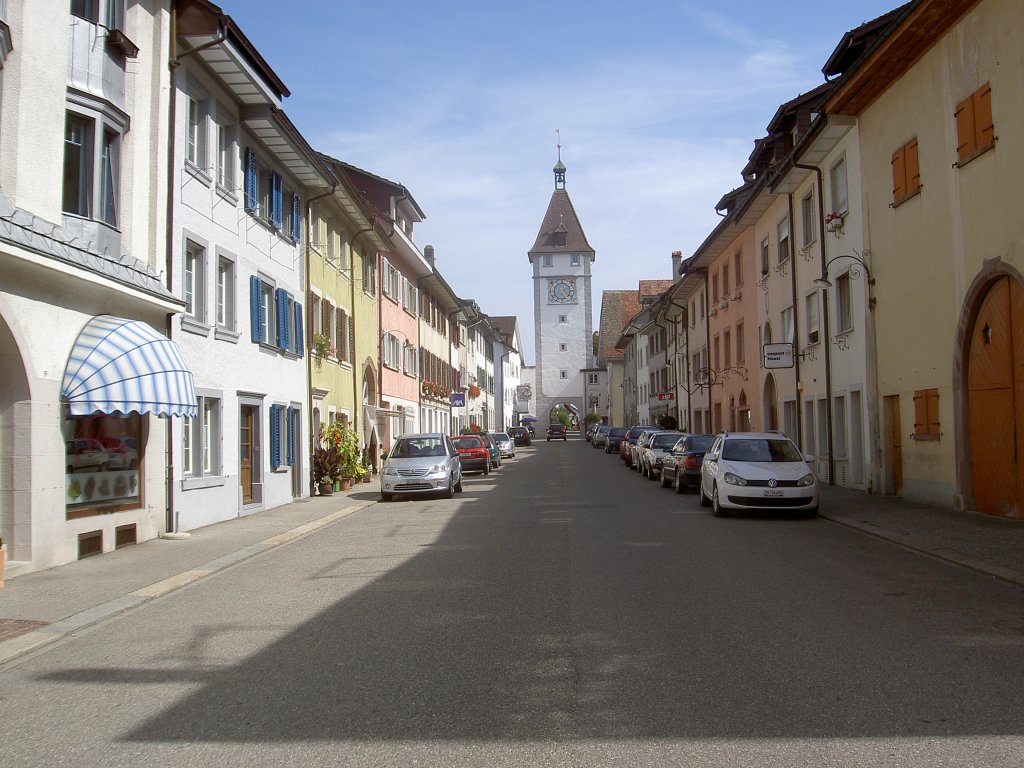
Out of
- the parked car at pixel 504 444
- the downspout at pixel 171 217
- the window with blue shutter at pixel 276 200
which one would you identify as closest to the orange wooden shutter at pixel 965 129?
the downspout at pixel 171 217

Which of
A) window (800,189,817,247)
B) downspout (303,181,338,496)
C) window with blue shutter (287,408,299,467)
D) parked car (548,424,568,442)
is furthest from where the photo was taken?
parked car (548,424,568,442)

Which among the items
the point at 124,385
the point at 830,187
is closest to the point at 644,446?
the point at 830,187

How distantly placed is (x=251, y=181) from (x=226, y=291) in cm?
266

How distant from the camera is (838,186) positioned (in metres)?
23.7

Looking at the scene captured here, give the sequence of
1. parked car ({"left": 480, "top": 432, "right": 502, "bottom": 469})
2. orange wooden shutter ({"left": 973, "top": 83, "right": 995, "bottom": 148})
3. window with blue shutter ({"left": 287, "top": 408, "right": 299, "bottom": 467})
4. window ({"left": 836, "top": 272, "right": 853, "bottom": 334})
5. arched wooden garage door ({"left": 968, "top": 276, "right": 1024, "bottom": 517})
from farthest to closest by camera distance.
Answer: parked car ({"left": 480, "top": 432, "right": 502, "bottom": 469})
window ({"left": 836, "top": 272, "right": 853, "bottom": 334})
window with blue shutter ({"left": 287, "top": 408, "right": 299, "bottom": 467})
orange wooden shutter ({"left": 973, "top": 83, "right": 995, "bottom": 148})
arched wooden garage door ({"left": 968, "top": 276, "right": 1024, "bottom": 517})

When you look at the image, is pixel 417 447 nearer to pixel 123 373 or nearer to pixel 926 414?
pixel 926 414

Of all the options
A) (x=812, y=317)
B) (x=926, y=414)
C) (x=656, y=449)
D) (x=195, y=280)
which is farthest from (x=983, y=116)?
(x=656, y=449)

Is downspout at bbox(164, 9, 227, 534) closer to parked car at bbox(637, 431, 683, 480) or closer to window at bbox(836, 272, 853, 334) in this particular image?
window at bbox(836, 272, 853, 334)

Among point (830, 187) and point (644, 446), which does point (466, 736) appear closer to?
point (830, 187)

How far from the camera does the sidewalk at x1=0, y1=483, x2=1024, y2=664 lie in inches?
357

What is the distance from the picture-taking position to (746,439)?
18641mm

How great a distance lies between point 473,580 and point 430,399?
3667 cm

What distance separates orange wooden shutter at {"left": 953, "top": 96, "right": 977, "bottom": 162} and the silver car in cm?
1309

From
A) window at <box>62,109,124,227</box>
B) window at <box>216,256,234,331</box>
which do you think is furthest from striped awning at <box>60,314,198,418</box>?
window at <box>216,256,234,331</box>
